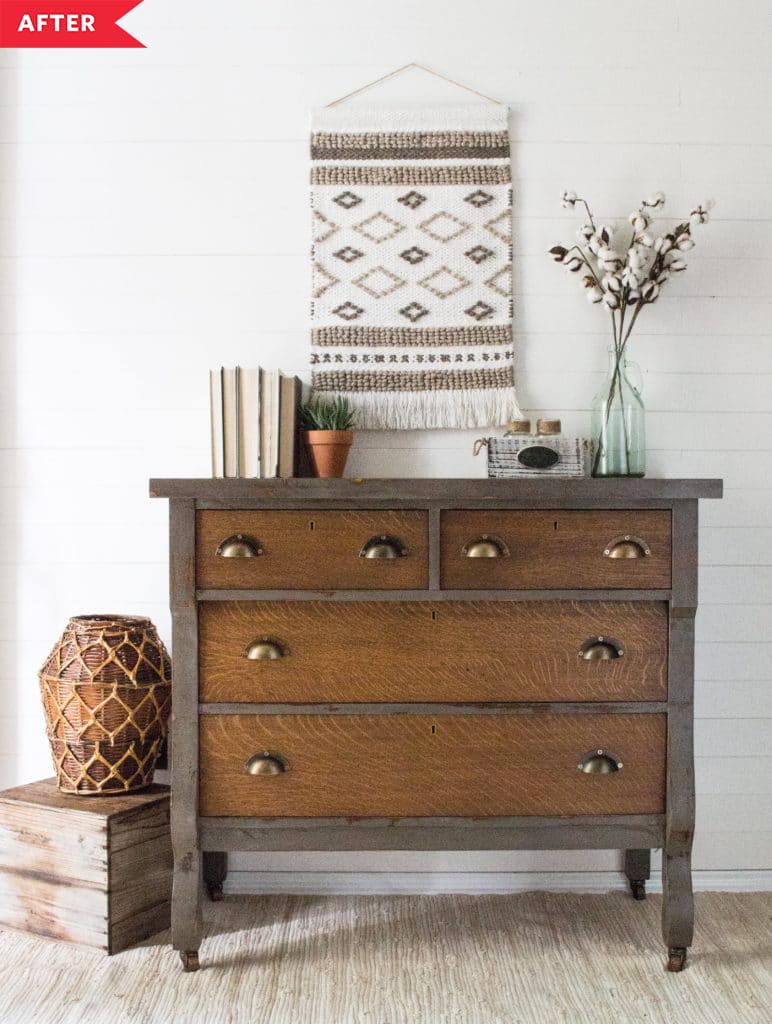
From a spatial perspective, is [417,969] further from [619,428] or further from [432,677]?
[619,428]

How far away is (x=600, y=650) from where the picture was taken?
192 centimetres

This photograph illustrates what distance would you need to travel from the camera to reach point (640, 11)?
95.0 inches

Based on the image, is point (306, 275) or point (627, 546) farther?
point (306, 275)

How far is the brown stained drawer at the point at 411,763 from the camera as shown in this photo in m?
1.93

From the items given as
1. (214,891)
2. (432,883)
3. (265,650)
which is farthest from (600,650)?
(214,891)

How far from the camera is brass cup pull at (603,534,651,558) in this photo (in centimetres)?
192

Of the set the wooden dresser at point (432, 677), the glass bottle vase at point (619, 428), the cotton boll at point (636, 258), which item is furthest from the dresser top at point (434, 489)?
the cotton boll at point (636, 258)

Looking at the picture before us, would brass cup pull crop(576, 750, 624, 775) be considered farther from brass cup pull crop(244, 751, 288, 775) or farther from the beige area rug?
brass cup pull crop(244, 751, 288, 775)

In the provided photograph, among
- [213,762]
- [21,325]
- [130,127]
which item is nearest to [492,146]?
[130,127]

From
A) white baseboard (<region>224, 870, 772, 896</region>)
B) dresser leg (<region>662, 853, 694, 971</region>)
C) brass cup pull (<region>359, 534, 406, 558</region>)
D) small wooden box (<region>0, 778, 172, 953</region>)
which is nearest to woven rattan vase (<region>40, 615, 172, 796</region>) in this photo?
small wooden box (<region>0, 778, 172, 953</region>)

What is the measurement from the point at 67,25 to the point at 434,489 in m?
1.64

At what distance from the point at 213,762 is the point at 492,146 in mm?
1651

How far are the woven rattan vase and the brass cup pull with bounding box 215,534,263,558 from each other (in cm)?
42

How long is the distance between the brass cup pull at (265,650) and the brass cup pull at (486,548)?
42 centimetres
